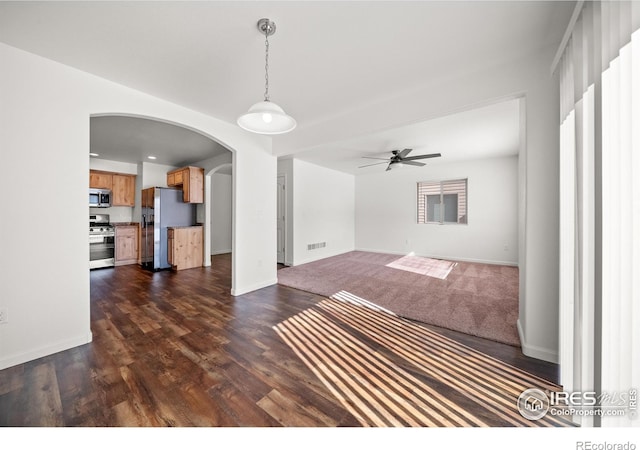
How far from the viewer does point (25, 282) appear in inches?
75.4

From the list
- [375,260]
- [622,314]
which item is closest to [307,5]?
[622,314]

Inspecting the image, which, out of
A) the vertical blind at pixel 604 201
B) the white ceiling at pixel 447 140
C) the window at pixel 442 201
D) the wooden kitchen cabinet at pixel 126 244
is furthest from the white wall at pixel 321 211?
the vertical blind at pixel 604 201

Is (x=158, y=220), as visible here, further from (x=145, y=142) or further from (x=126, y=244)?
(x=145, y=142)

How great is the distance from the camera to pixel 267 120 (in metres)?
1.64

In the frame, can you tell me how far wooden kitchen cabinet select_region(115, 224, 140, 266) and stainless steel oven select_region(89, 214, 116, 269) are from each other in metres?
0.09

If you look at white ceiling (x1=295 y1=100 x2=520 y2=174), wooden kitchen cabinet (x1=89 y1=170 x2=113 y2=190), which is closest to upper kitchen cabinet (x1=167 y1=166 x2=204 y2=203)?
wooden kitchen cabinet (x1=89 y1=170 x2=113 y2=190)

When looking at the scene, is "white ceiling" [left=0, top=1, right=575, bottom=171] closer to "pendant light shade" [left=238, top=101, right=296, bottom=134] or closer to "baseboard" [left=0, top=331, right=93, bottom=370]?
"pendant light shade" [left=238, top=101, right=296, bottom=134]

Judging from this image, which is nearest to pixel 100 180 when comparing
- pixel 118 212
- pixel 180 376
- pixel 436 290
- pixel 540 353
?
pixel 118 212

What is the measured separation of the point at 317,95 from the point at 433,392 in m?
2.99

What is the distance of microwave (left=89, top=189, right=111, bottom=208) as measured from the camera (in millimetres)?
5195

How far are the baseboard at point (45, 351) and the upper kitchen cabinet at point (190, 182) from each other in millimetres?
3619

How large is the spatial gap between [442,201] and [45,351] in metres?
7.59

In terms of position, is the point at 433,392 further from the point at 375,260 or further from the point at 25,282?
the point at 375,260

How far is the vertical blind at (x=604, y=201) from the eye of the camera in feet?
3.09
